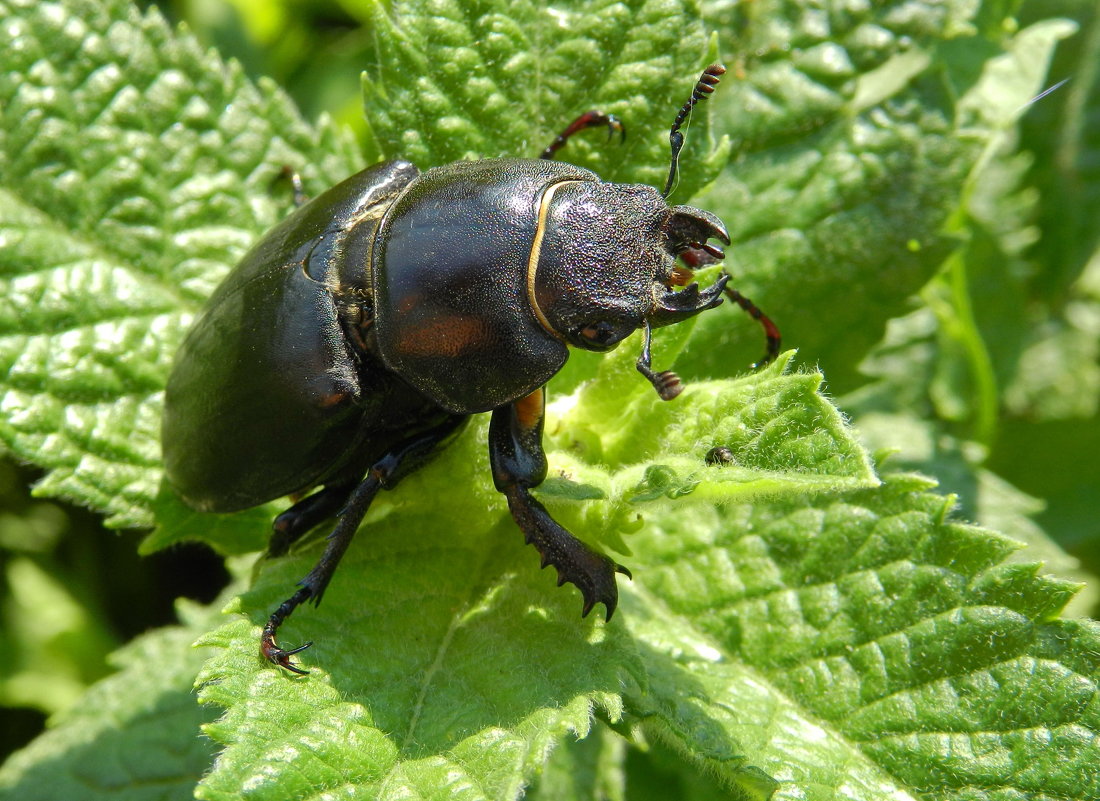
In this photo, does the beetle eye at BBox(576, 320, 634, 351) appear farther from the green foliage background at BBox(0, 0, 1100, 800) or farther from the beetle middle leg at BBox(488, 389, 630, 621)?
the beetle middle leg at BBox(488, 389, 630, 621)

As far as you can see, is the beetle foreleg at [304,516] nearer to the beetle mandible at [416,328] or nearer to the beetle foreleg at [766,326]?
the beetle mandible at [416,328]

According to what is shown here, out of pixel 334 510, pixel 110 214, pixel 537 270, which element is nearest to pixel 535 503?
pixel 537 270

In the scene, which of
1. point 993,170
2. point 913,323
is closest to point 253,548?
point 913,323

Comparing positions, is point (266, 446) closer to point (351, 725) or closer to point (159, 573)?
point (351, 725)

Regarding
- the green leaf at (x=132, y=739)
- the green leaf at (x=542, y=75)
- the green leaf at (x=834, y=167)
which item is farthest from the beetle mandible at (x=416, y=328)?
the green leaf at (x=132, y=739)

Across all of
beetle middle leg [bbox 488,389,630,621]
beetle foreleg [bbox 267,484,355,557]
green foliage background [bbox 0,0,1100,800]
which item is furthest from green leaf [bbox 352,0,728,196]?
beetle foreleg [bbox 267,484,355,557]
